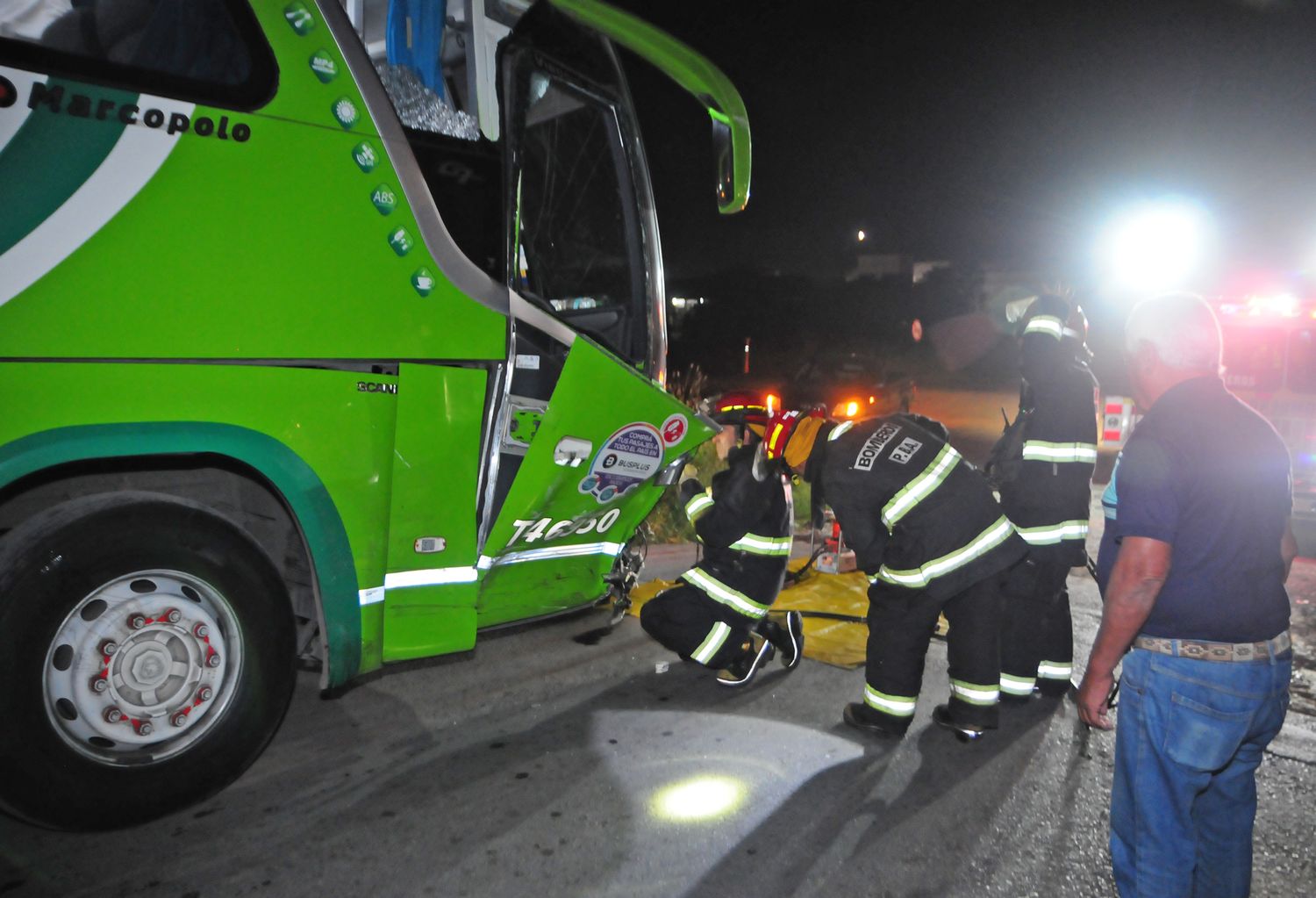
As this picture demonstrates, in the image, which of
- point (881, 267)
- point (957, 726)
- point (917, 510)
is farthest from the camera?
point (881, 267)

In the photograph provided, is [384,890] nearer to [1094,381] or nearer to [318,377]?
[318,377]

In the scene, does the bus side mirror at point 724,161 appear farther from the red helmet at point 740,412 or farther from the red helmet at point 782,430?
the red helmet at point 782,430

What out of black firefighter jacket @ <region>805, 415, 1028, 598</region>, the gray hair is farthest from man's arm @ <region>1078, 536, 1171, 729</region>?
black firefighter jacket @ <region>805, 415, 1028, 598</region>

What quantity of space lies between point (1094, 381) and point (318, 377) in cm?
337

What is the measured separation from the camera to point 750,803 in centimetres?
309

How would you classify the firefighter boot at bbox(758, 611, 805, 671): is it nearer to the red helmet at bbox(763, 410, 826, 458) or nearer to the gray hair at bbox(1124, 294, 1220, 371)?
the red helmet at bbox(763, 410, 826, 458)

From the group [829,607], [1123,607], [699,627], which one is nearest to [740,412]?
[699,627]

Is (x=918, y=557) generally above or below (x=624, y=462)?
below

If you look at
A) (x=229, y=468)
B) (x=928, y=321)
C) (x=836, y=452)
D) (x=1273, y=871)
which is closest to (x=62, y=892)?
(x=229, y=468)

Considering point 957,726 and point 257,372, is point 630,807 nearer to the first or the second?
point 957,726

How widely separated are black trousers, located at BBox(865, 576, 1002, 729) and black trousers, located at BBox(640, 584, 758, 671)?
2.10 feet

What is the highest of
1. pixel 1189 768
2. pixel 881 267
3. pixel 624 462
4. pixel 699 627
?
pixel 881 267

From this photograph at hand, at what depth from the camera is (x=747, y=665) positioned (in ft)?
13.8

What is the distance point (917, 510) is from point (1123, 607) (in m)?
1.44
